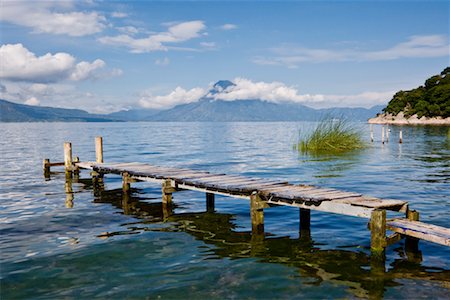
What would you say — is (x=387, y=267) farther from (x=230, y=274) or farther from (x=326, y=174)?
(x=326, y=174)

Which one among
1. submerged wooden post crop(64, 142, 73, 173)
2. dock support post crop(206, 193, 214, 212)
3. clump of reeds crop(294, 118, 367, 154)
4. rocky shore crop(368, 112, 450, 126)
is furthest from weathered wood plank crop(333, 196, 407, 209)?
Answer: rocky shore crop(368, 112, 450, 126)

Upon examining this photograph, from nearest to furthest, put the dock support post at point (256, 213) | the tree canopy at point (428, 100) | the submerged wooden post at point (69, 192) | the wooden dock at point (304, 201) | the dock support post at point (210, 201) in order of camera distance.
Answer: the wooden dock at point (304, 201)
the dock support post at point (256, 213)
the dock support post at point (210, 201)
the submerged wooden post at point (69, 192)
the tree canopy at point (428, 100)

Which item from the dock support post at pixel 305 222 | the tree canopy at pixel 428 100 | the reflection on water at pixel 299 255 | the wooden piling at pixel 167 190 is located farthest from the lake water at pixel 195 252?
the tree canopy at pixel 428 100

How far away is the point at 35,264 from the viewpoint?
1002 centimetres

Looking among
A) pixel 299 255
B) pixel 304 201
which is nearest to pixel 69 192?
pixel 304 201

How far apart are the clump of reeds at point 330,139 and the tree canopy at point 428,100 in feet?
263

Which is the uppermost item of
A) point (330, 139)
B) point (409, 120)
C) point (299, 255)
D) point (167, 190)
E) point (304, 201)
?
point (409, 120)

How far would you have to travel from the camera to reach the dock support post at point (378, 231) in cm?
944

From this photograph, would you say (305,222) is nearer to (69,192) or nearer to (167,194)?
(167,194)

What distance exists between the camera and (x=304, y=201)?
11.1 m

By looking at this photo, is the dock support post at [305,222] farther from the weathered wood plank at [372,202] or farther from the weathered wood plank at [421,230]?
the weathered wood plank at [421,230]

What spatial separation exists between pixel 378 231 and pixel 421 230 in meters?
0.86

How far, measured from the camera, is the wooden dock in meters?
9.54

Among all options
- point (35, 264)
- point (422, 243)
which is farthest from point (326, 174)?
point (35, 264)
